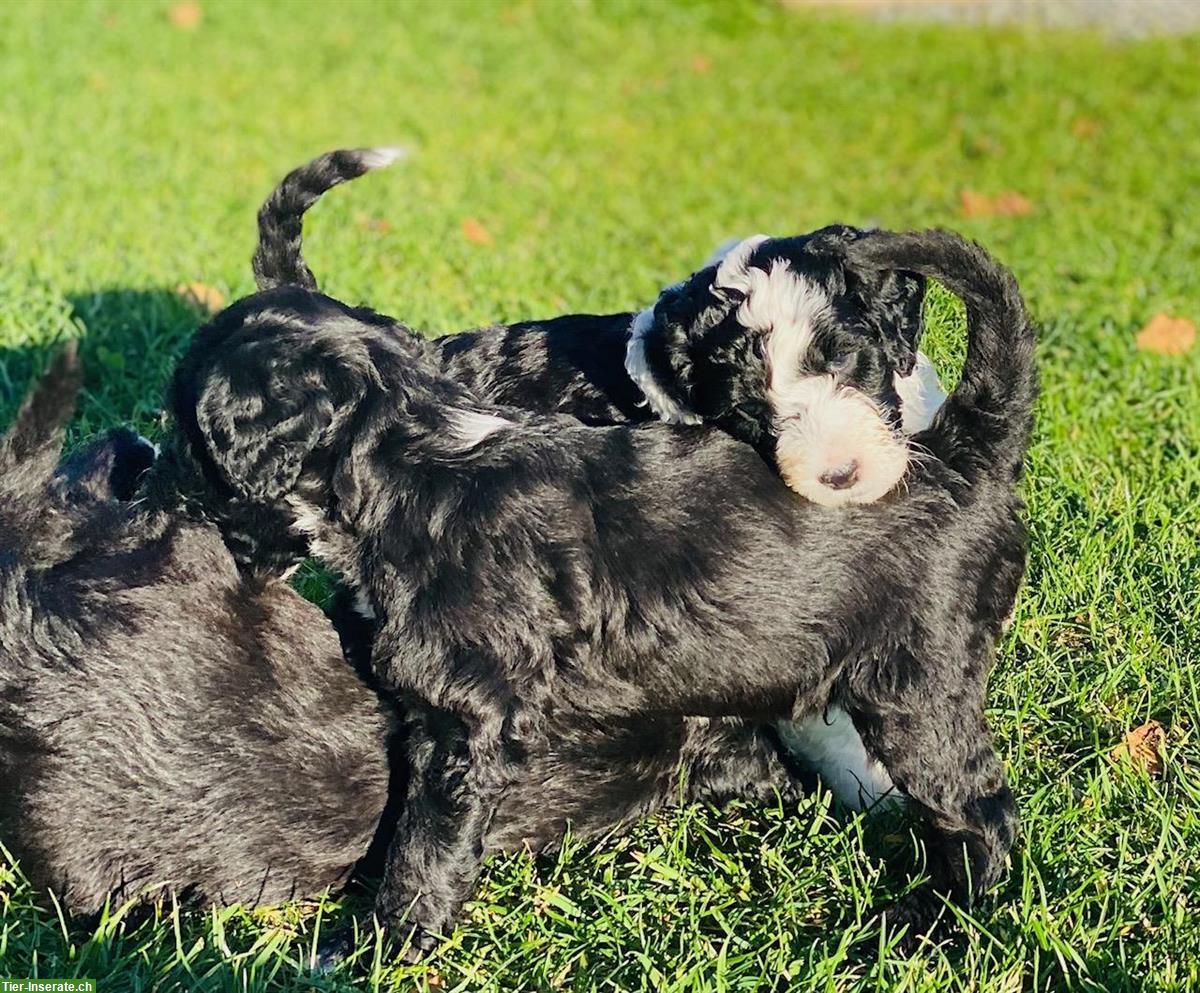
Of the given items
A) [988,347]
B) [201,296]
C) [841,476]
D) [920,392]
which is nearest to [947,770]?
[841,476]

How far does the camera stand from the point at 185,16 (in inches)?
424

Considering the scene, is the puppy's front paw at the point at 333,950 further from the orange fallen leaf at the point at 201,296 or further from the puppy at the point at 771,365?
the orange fallen leaf at the point at 201,296

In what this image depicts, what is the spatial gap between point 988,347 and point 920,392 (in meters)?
0.61

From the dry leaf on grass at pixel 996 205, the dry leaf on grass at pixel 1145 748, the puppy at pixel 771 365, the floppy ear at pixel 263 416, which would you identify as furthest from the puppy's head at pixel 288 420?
the dry leaf on grass at pixel 996 205

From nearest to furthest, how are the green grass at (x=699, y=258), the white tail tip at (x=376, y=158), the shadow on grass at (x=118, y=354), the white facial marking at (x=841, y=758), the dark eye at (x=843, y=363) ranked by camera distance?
the green grass at (x=699, y=258), the white facial marking at (x=841, y=758), the dark eye at (x=843, y=363), the white tail tip at (x=376, y=158), the shadow on grass at (x=118, y=354)

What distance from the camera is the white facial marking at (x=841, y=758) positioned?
3426mm

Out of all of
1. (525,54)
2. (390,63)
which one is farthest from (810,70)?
Result: (390,63)

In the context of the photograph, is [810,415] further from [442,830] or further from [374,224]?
[374,224]

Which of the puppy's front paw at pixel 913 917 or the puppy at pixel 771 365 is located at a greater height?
the puppy at pixel 771 365

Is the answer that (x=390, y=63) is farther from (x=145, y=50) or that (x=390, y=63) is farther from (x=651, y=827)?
(x=651, y=827)

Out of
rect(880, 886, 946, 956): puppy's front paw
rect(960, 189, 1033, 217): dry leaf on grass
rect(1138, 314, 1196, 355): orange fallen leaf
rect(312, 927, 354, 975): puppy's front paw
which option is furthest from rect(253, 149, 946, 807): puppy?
rect(960, 189, 1033, 217): dry leaf on grass

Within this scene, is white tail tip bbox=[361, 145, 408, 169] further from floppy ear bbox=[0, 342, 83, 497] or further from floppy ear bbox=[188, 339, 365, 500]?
floppy ear bbox=[0, 342, 83, 497]

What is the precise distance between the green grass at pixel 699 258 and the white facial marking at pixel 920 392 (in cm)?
10

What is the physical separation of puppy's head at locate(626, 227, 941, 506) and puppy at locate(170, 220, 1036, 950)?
0.51 ft
